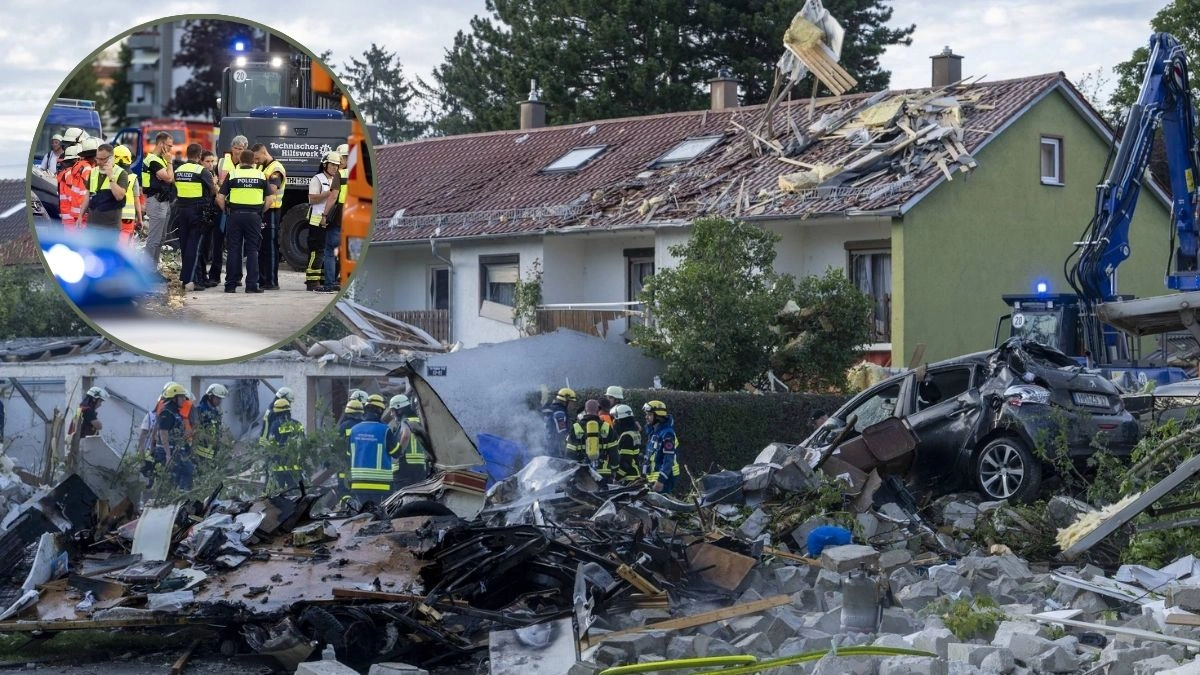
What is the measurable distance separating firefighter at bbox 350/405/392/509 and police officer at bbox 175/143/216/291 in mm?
11538

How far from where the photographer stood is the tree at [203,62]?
3535 millimetres

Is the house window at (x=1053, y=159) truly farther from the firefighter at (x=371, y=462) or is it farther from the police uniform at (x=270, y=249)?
the police uniform at (x=270, y=249)

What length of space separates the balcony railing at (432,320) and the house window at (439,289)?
3.88 ft

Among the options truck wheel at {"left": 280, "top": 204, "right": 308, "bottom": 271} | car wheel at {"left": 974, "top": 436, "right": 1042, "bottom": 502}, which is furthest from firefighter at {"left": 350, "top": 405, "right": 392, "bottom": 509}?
truck wheel at {"left": 280, "top": 204, "right": 308, "bottom": 271}

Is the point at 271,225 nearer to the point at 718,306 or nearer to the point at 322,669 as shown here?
the point at 322,669

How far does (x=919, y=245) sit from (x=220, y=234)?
22.1m

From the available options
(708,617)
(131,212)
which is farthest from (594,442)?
(131,212)

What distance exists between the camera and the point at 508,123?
42.9 metres

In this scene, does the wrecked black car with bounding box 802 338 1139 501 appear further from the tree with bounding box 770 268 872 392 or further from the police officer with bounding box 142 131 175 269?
the police officer with bounding box 142 131 175 269

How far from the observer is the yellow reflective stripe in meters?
3.90

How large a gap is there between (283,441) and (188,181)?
580 inches

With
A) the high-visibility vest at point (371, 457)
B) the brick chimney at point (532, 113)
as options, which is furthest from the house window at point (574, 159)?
the high-visibility vest at point (371, 457)

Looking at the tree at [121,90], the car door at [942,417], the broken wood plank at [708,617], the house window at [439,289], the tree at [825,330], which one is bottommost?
the broken wood plank at [708,617]

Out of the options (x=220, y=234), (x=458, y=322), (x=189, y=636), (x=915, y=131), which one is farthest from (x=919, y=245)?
(x=220, y=234)
